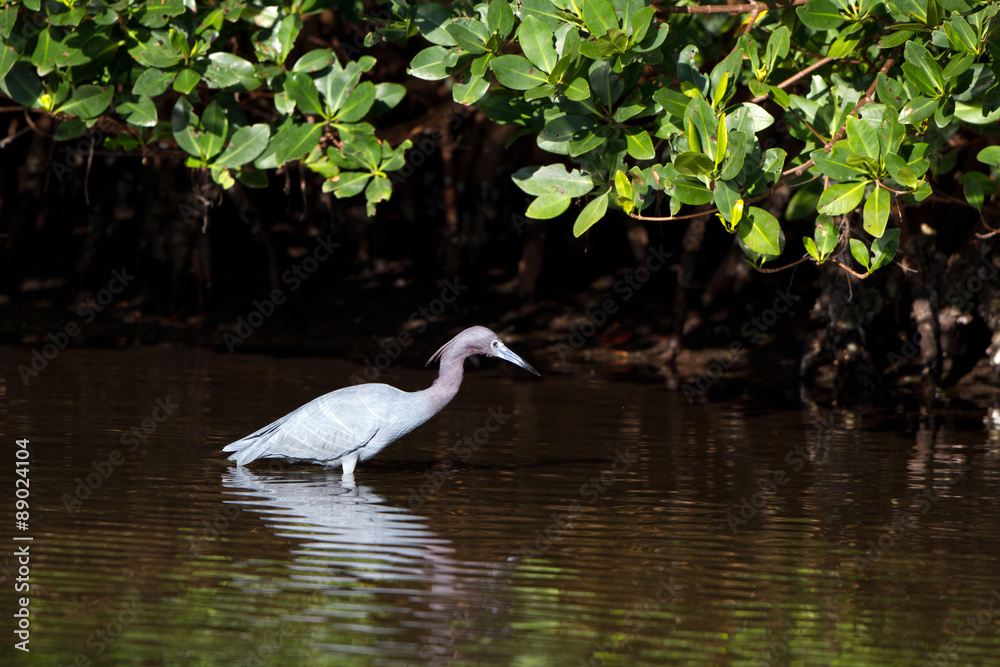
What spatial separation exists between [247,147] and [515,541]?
3.28m

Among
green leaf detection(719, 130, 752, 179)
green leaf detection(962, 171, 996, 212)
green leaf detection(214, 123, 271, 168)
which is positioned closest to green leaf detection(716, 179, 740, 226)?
green leaf detection(719, 130, 752, 179)

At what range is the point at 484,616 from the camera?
15.6 feet

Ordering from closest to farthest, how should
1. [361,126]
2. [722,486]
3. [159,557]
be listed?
[159,557] → [722,486] → [361,126]

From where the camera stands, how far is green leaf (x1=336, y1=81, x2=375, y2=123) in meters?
7.72

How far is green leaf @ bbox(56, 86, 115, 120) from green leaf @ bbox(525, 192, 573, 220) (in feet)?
9.18

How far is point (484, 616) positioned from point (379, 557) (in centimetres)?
85

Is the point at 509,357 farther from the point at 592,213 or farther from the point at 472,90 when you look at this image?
the point at 472,90

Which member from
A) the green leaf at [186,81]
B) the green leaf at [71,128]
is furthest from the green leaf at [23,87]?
the green leaf at [186,81]

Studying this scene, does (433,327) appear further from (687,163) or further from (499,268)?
(687,163)

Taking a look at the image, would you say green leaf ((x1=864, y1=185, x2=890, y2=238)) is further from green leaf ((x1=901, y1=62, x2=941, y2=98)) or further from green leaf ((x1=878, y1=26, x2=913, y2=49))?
green leaf ((x1=878, y1=26, x2=913, y2=49))

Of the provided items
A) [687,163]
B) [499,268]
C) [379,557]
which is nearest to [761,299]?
[499,268]

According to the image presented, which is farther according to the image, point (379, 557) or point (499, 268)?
point (499, 268)

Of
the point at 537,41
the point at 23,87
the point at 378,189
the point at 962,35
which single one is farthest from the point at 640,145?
the point at 23,87

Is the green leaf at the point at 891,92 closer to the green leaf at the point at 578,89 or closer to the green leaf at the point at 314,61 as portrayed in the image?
the green leaf at the point at 578,89
